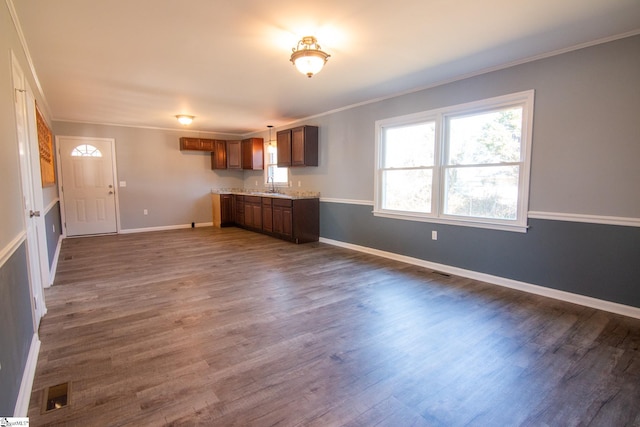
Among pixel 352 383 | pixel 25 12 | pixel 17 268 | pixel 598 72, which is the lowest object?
pixel 352 383

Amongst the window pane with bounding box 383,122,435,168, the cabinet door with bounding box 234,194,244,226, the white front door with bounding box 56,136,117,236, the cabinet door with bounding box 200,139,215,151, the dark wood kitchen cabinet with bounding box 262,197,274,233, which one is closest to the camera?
the window pane with bounding box 383,122,435,168

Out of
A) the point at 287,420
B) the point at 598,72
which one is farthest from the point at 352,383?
the point at 598,72

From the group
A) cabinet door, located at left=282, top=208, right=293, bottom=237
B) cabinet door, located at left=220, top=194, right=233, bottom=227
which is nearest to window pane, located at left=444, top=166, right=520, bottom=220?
cabinet door, located at left=282, top=208, right=293, bottom=237

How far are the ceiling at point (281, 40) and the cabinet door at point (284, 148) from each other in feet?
5.97

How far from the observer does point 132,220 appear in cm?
734

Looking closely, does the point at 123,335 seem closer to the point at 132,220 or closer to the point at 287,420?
the point at 287,420

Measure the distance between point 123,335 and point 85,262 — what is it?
113 inches

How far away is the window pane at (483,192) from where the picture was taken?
3.58 metres

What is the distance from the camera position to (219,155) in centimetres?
823

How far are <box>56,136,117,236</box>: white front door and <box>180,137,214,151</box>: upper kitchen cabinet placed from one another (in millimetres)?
1455

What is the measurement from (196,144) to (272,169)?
1.98 meters

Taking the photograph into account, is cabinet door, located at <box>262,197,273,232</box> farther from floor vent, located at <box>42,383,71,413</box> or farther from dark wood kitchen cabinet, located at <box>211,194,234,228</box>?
floor vent, located at <box>42,383,71,413</box>

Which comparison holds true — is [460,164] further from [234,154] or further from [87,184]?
[87,184]

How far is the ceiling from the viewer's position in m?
2.37
